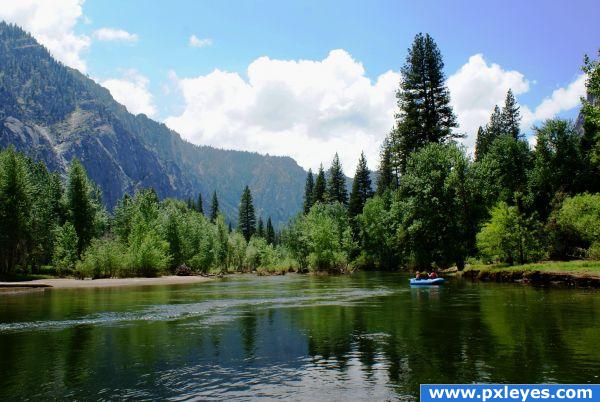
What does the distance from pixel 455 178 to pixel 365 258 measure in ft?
135

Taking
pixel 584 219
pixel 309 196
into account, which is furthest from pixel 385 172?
pixel 584 219

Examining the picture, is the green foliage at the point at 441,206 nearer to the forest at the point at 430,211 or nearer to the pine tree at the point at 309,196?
the forest at the point at 430,211

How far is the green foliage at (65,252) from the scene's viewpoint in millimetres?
66250

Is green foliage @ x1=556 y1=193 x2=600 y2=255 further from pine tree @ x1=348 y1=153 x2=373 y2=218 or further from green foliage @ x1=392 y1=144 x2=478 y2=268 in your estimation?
pine tree @ x1=348 y1=153 x2=373 y2=218

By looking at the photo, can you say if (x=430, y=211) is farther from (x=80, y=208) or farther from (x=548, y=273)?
(x=80, y=208)

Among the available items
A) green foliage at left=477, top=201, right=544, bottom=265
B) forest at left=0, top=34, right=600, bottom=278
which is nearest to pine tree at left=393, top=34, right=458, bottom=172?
forest at left=0, top=34, right=600, bottom=278

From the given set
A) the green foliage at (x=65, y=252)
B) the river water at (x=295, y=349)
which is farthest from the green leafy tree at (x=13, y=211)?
the river water at (x=295, y=349)

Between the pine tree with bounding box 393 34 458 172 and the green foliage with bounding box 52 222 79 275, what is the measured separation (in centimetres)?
4882

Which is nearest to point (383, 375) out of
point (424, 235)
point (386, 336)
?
point (386, 336)

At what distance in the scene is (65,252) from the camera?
220 ft

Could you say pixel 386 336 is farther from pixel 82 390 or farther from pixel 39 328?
pixel 39 328

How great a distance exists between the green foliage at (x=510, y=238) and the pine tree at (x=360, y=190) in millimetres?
52167

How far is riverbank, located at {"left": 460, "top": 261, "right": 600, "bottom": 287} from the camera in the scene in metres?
34.7

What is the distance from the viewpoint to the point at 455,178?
174 feet
